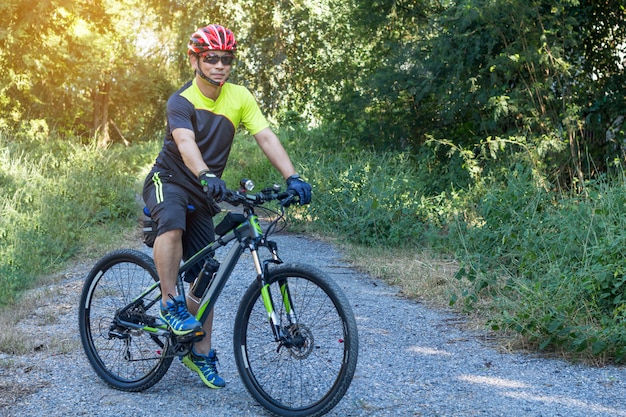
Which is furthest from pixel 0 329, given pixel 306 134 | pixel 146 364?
pixel 306 134

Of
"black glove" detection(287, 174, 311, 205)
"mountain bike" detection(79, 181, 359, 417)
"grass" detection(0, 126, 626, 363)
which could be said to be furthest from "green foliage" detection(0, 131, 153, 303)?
"black glove" detection(287, 174, 311, 205)

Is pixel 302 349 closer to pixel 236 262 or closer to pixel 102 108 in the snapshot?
pixel 236 262

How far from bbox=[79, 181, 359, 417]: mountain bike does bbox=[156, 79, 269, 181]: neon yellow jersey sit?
392 mm

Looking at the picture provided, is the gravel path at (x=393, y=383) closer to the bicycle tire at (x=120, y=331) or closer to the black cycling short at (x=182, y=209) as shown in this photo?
the bicycle tire at (x=120, y=331)

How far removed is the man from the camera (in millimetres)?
4645

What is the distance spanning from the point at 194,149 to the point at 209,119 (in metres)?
0.29

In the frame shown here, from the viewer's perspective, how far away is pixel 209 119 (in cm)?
475

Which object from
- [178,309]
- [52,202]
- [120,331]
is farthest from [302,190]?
[52,202]

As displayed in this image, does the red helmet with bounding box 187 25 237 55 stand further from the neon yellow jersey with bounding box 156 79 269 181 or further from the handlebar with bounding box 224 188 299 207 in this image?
the handlebar with bounding box 224 188 299 207

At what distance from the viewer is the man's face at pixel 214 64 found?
4672mm

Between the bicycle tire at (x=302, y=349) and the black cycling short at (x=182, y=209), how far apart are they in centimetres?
59

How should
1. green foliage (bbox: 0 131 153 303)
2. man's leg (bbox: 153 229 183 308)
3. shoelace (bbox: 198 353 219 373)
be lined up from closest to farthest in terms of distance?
1. man's leg (bbox: 153 229 183 308)
2. shoelace (bbox: 198 353 219 373)
3. green foliage (bbox: 0 131 153 303)

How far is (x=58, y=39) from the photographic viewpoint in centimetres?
2172

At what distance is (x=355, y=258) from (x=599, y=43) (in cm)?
510
